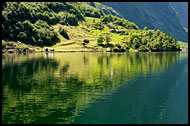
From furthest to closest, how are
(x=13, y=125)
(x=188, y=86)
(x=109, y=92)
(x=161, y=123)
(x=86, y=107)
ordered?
(x=188, y=86) < (x=109, y=92) < (x=86, y=107) < (x=161, y=123) < (x=13, y=125)

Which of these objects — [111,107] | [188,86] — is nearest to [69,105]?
[111,107]

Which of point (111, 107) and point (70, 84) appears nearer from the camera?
point (111, 107)

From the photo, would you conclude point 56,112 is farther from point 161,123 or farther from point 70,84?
point 70,84

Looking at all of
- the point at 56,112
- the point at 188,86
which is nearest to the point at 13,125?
the point at 56,112

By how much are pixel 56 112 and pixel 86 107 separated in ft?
24.0

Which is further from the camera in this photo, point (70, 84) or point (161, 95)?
point (70, 84)

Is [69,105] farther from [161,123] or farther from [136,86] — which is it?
[136,86]

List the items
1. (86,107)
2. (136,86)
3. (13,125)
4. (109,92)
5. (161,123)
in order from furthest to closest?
(136,86)
(109,92)
(86,107)
(161,123)
(13,125)

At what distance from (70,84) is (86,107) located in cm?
2735

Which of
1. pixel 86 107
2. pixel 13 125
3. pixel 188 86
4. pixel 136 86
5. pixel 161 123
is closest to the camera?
pixel 13 125

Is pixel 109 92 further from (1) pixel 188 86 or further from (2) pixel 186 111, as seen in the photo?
(1) pixel 188 86

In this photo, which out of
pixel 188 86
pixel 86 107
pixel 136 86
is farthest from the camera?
pixel 188 86

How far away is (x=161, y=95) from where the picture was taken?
76.6 metres

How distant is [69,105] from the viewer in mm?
61938
